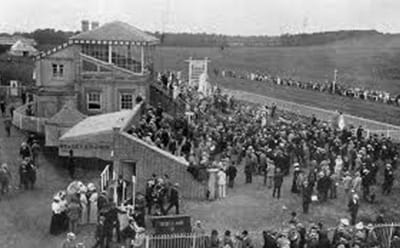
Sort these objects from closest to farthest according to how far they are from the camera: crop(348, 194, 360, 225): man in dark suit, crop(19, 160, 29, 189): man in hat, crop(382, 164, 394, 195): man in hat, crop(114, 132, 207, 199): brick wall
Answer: crop(348, 194, 360, 225): man in dark suit, crop(114, 132, 207, 199): brick wall, crop(19, 160, 29, 189): man in hat, crop(382, 164, 394, 195): man in hat

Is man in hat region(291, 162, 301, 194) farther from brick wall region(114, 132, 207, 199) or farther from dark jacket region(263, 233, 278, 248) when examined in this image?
dark jacket region(263, 233, 278, 248)

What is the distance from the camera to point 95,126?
29.2 meters

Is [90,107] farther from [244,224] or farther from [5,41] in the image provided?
[5,41]

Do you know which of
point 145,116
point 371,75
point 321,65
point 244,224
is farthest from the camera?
point 321,65

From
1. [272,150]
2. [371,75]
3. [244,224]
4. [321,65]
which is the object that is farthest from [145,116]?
[321,65]

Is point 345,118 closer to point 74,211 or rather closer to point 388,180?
point 388,180

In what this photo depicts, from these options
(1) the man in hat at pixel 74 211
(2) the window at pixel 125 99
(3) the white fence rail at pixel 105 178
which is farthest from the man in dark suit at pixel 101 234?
(2) the window at pixel 125 99

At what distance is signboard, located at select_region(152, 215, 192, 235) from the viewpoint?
18.8m

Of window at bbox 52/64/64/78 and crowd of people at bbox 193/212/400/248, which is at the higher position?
window at bbox 52/64/64/78

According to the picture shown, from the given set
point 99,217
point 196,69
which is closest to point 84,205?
point 99,217

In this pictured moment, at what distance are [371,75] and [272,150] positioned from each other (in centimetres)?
6282

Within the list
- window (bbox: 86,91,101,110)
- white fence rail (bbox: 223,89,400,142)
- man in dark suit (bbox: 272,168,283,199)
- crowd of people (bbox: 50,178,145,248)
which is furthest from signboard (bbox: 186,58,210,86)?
crowd of people (bbox: 50,178,145,248)

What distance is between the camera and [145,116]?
102 ft

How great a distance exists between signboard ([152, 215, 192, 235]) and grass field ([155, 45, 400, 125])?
35782 millimetres
